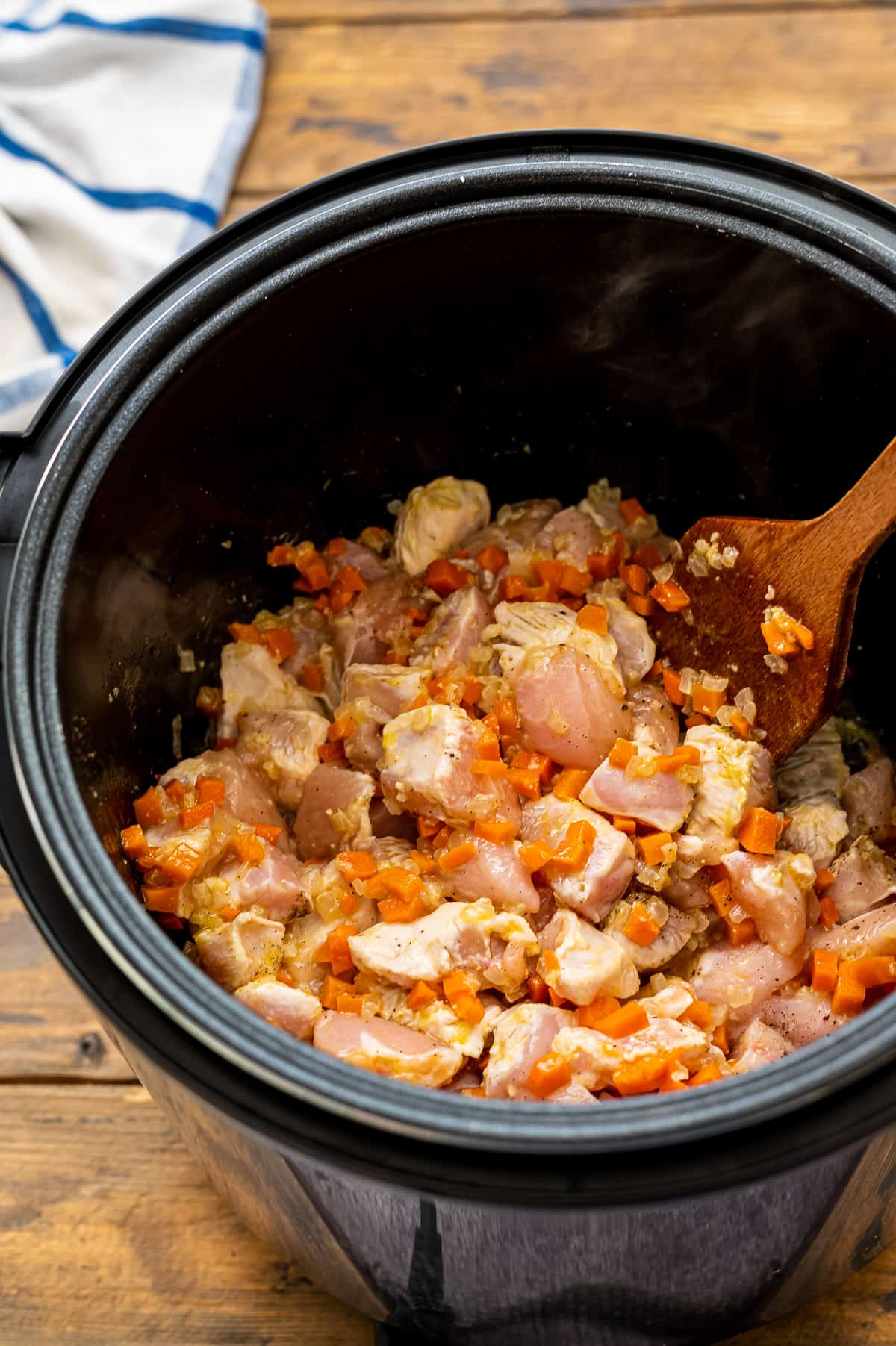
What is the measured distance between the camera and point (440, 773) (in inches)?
57.8

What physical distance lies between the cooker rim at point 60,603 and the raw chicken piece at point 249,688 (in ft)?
1.49

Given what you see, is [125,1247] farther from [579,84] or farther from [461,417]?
[579,84]

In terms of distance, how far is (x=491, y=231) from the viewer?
56.7 inches

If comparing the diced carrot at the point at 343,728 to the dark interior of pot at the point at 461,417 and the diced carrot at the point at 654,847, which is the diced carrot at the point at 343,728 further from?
the diced carrot at the point at 654,847

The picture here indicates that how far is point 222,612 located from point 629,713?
562 mm

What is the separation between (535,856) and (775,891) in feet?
0.92

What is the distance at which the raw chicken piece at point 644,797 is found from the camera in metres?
1.47

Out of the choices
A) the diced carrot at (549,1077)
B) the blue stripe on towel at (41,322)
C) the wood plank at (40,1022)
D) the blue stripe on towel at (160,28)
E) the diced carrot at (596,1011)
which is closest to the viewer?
the diced carrot at (549,1077)

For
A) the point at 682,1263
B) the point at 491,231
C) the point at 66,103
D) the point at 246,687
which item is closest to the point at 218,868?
the point at 246,687

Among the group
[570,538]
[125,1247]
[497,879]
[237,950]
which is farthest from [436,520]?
[125,1247]

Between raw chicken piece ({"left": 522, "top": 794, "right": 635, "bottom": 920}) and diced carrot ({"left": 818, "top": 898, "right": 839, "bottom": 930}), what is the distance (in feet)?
0.78

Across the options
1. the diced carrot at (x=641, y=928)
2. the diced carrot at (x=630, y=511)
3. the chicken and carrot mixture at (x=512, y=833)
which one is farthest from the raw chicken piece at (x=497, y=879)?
the diced carrot at (x=630, y=511)

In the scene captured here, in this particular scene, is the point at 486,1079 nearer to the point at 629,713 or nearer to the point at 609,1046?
the point at 609,1046

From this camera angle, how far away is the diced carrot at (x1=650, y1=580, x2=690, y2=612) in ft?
5.39
